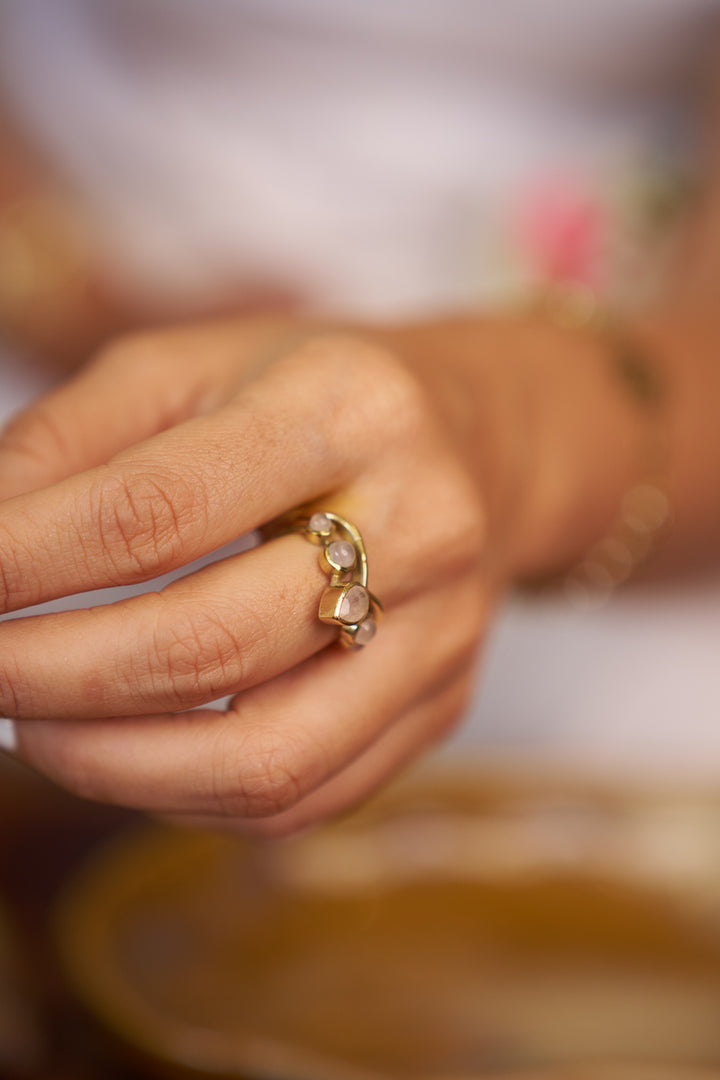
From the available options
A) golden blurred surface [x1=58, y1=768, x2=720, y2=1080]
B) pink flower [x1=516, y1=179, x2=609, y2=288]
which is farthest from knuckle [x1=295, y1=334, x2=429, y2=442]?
pink flower [x1=516, y1=179, x2=609, y2=288]

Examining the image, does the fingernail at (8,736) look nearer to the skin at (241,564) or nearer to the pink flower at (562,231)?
the skin at (241,564)

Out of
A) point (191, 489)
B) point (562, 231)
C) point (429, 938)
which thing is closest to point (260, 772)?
point (191, 489)

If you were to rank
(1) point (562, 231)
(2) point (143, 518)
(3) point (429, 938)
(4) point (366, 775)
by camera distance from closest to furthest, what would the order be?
(2) point (143, 518), (4) point (366, 775), (3) point (429, 938), (1) point (562, 231)

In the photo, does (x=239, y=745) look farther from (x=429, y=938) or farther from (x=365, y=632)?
(x=429, y=938)

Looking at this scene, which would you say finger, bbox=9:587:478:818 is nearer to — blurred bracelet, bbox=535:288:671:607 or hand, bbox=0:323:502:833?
hand, bbox=0:323:502:833

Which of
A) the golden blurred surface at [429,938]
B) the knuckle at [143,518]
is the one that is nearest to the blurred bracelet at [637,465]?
the golden blurred surface at [429,938]

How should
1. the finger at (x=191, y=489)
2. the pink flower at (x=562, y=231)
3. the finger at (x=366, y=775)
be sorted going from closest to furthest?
the finger at (x=191, y=489), the finger at (x=366, y=775), the pink flower at (x=562, y=231)

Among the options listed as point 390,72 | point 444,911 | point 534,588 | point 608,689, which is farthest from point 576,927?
point 390,72
